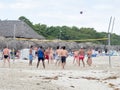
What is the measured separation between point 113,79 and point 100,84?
1.94m

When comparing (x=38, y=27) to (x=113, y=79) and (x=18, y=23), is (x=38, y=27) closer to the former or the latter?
(x=18, y=23)

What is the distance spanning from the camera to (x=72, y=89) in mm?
12391

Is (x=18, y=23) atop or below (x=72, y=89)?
atop

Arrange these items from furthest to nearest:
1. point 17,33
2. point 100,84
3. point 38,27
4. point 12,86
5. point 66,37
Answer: point 66,37 < point 38,27 < point 17,33 < point 100,84 < point 12,86

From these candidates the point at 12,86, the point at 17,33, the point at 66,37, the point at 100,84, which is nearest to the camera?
the point at 12,86

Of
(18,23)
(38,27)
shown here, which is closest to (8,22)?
(18,23)

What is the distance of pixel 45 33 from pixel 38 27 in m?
1.92

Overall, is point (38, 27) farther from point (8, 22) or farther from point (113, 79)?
point (113, 79)

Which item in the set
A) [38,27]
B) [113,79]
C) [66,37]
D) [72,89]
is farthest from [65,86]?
[66,37]

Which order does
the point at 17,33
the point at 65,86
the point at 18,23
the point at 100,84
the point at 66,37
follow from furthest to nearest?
the point at 66,37 < the point at 18,23 < the point at 17,33 < the point at 100,84 < the point at 65,86

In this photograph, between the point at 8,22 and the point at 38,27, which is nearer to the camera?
the point at 8,22

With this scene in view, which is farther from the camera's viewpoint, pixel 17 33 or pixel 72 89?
pixel 17 33

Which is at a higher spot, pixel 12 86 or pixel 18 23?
pixel 18 23

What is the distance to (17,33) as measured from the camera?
52.6 meters
